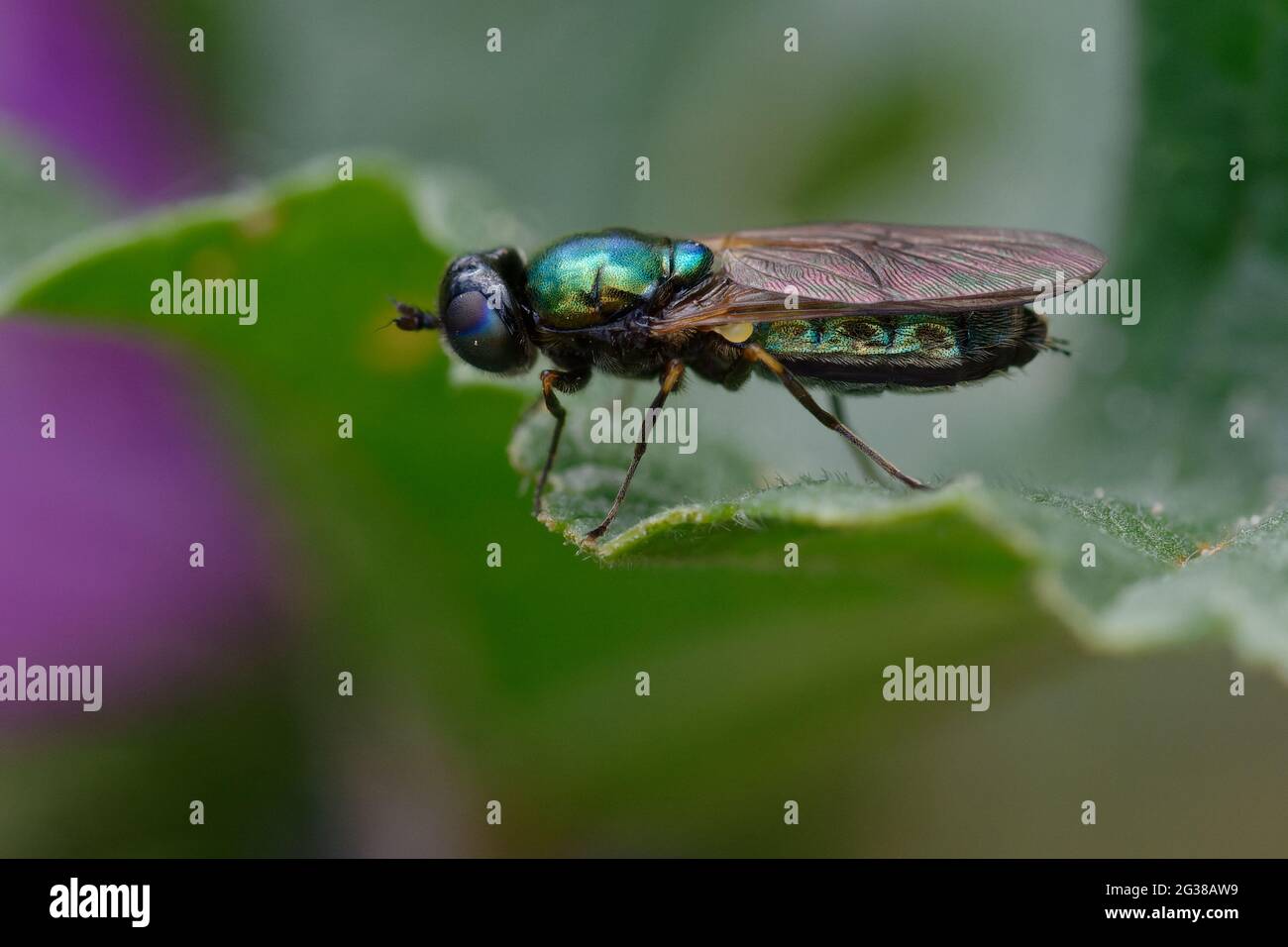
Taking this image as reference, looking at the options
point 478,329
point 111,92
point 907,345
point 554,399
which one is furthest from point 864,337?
point 111,92

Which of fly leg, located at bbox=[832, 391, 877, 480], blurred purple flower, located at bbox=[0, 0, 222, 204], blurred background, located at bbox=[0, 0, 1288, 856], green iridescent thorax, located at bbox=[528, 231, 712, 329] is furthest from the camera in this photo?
blurred purple flower, located at bbox=[0, 0, 222, 204]

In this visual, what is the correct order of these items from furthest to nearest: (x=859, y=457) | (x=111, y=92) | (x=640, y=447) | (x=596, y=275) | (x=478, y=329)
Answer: (x=111, y=92) < (x=859, y=457) < (x=596, y=275) < (x=478, y=329) < (x=640, y=447)

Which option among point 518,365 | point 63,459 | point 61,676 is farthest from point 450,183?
point 61,676

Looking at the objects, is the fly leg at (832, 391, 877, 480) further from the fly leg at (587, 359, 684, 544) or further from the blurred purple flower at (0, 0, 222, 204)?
the blurred purple flower at (0, 0, 222, 204)


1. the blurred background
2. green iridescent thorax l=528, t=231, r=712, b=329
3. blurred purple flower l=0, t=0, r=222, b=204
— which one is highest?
blurred purple flower l=0, t=0, r=222, b=204

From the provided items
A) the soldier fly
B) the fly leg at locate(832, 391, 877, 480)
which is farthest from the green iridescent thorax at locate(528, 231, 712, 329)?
the fly leg at locate(832, 391, 877, 480)

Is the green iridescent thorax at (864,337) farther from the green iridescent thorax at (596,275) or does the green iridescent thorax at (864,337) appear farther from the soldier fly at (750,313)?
the green iridescent thorax at (596,275)

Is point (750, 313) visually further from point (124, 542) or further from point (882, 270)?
point (124, 542)
